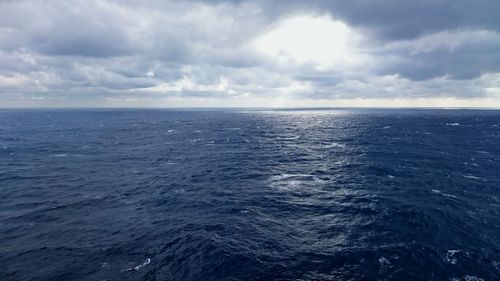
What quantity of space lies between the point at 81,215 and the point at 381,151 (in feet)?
370

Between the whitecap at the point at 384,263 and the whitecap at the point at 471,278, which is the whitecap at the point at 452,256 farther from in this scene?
the whitecap at the point at 384,263

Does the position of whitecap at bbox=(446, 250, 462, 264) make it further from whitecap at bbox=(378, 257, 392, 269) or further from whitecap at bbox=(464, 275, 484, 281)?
whitecap at bbox=(378, 257, 392, 269)

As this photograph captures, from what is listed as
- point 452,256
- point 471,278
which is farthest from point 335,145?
point 471,278

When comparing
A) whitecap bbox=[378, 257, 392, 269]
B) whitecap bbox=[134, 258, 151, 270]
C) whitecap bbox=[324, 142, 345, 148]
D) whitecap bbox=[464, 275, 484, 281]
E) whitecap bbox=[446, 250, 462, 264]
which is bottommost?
whitecap bbox=[134, 258, 151, 270]

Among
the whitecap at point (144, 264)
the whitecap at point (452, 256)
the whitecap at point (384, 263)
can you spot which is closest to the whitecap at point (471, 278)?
the whitecap at point (452, 256)

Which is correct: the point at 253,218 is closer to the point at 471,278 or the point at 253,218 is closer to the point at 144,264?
the point at 144,264

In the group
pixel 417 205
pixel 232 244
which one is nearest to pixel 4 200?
pixel 232 244

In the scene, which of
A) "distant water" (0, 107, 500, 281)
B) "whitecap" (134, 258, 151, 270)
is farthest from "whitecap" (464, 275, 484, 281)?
"whitecap" (134, 258, 151, 270)

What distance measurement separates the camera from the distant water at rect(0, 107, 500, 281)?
4159 cm

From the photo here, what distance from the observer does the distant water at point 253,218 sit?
41.6 m

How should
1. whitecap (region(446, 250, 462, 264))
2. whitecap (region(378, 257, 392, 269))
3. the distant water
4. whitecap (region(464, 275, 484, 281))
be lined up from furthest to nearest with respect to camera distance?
whitecap (region(446, 250, 462, 264)) → the distant water → whitecap (region(378, 257, 392, 269)) → whitecap (region(464, 275, 484, 281))

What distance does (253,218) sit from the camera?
2301 inches

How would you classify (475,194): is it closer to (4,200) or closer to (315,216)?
(315,216)

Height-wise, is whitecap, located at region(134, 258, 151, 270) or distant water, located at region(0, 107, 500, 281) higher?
distant water, located at region(0, 107, 500, 281)
